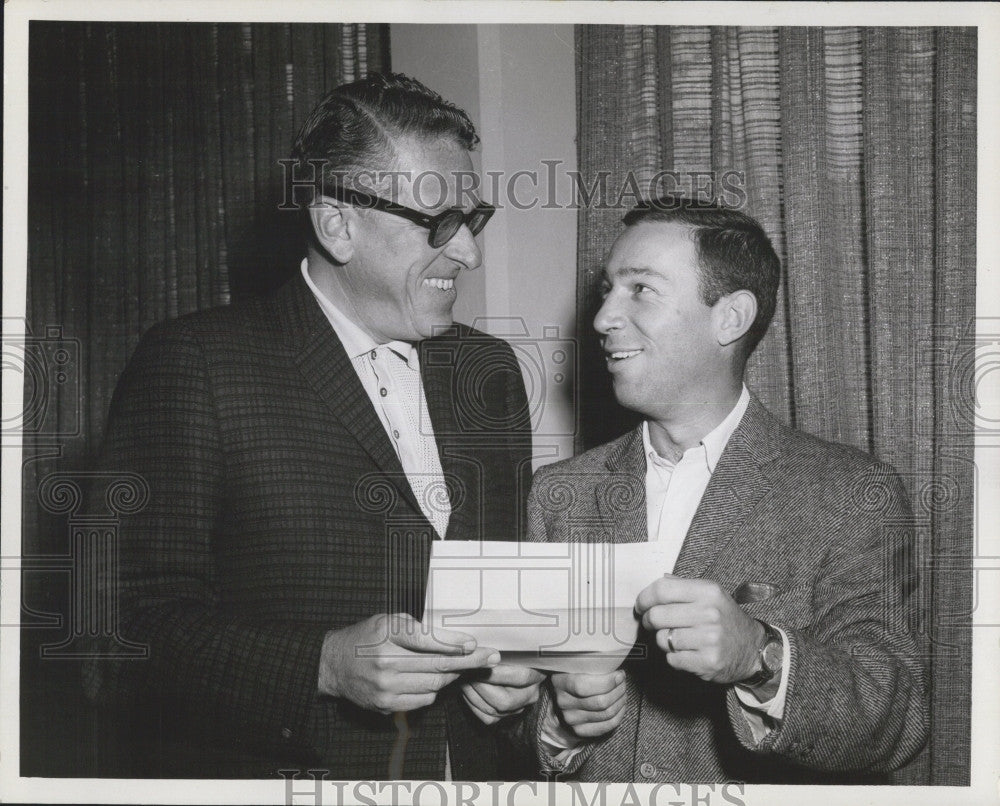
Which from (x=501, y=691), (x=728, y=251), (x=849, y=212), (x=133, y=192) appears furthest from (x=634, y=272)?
(x=133, y=192)

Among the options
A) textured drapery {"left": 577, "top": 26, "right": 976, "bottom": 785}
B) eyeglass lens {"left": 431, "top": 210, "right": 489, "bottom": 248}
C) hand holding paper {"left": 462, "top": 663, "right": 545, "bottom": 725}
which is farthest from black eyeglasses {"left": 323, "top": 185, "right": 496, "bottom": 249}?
hand holding paper {"left": 462, "top": 663, "right": 545, "bottom": 725}

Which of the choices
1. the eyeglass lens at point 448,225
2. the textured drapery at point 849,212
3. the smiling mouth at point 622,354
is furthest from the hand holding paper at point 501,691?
the eyeglass lens at point 448,225

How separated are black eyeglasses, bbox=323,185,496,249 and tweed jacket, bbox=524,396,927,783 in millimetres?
625

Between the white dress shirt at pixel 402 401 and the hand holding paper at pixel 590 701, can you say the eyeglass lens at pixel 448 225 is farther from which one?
the hand holding paper at pixel 590 701

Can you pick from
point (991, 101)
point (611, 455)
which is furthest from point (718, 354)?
point (991, 101)

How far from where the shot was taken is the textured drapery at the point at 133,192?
218 centimetres

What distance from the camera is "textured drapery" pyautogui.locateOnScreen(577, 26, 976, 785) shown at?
2.11 meters

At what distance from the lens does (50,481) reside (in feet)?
7.06

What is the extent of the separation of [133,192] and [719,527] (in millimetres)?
1613

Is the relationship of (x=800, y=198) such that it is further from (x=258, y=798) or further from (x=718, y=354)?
(x=258, y=798)

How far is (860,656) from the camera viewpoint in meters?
1.87

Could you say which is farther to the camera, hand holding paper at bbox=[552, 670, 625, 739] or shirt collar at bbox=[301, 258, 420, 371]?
shirt collar at bbox=[301, 258, 420, 371]

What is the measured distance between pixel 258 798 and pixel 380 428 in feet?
2.81

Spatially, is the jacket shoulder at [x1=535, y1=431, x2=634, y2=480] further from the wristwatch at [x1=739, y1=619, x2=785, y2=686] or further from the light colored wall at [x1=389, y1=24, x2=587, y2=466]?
the wristwatch at [x1=739, y1=619, x2=785, y2=686]
